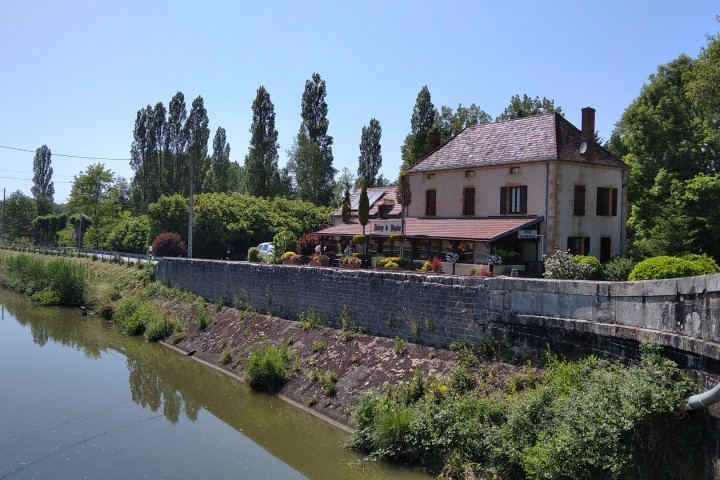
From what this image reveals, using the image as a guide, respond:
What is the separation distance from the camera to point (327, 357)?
49.7 ft

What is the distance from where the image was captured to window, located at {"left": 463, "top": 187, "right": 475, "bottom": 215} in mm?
25812

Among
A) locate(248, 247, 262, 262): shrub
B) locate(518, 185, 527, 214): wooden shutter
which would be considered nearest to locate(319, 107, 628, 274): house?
locate(518, 185, 527, 214): wooden shutter

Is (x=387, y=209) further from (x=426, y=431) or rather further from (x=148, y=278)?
(x=426, y=431)

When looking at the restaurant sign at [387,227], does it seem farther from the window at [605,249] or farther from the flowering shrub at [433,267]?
the window at [605,249]

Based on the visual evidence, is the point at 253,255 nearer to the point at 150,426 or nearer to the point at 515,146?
the point at 515,146

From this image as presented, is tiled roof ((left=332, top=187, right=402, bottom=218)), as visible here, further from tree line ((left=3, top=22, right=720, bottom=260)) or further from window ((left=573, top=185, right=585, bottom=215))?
window ((left=573, top=185, right=585, bottom=215))

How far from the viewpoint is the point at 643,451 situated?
7.95 metres

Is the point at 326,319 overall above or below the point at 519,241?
below

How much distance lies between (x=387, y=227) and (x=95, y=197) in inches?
1265

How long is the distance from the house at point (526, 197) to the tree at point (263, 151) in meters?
23.0

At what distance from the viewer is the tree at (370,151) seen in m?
54.1

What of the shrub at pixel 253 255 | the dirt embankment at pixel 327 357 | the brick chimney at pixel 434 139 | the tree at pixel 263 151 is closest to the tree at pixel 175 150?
the tree at pixel 263 151

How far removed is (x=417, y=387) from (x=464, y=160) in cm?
1625

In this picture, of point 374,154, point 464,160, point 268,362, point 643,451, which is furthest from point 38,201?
point 643,451
